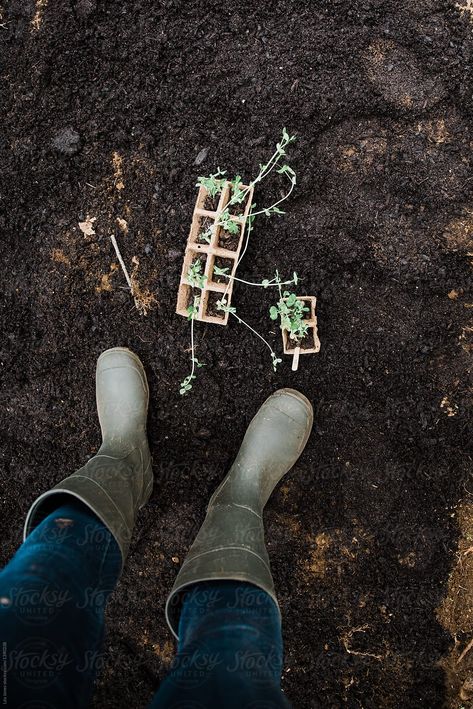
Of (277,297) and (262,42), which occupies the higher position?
(262,42)

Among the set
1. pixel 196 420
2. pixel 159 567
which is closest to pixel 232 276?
pixel 196 420

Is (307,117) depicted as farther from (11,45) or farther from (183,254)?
(11,45)

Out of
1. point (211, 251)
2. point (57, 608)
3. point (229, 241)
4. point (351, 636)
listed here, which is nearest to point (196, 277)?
point (211, 251)

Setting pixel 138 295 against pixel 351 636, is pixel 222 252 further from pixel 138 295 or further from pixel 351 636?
pixel 351 636

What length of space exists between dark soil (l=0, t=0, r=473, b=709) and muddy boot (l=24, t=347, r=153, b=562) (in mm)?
117

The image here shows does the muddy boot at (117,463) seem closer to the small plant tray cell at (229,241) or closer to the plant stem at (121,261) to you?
the plant stem at (121,261)

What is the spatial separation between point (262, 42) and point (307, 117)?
394 millimetres

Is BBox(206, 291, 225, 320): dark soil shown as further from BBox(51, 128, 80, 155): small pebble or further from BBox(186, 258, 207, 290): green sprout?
BBox(51, 128, 80, 155): small pebble

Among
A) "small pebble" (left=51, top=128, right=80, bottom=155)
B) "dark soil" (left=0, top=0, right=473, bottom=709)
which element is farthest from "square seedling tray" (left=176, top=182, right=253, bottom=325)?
"small pebble" (left=51, top=128, right=80, bottom=155)

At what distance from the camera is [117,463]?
212cm

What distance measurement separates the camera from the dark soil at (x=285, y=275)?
7.68 ft

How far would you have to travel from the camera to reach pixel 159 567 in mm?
2477

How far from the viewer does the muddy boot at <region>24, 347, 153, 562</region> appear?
6.02ft

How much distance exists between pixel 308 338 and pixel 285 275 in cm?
31
